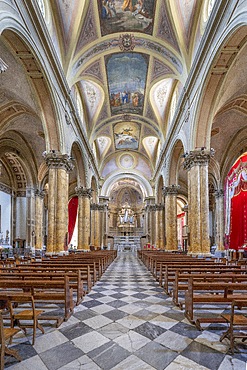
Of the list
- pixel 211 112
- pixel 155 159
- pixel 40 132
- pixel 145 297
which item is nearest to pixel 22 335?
pixel 145 297

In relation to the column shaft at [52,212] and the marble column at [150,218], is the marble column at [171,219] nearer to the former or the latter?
the column shaft at [52,212]

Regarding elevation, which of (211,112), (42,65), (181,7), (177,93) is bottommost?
(211,112)

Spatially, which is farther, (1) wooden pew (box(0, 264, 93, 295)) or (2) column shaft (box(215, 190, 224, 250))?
(2) column shaft (box(215, 190, 224, 250))

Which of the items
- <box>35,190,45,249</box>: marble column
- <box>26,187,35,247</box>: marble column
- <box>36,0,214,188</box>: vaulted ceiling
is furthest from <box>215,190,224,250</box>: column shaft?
<box>26,187,35,247</box>: marble column

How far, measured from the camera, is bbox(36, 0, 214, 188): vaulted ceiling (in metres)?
12.3

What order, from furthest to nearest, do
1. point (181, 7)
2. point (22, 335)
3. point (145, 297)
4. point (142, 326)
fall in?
point (181, 7)
point (145, 297)
point (142, 326)
point (22, 335)

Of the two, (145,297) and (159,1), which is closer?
(145,297)

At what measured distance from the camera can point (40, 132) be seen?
18219 mm

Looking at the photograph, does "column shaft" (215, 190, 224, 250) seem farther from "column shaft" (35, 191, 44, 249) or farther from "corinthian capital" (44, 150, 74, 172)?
"column shaft" (35, 191, 44, 249)

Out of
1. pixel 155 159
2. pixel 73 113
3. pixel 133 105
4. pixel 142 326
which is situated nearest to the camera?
pixel 142 326

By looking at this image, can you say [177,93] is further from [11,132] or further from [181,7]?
[11,132]

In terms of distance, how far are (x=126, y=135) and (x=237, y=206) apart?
1496 cm

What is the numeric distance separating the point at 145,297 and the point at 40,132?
47.5ft

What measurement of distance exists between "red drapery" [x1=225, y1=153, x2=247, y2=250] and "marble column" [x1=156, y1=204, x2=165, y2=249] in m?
9.07
